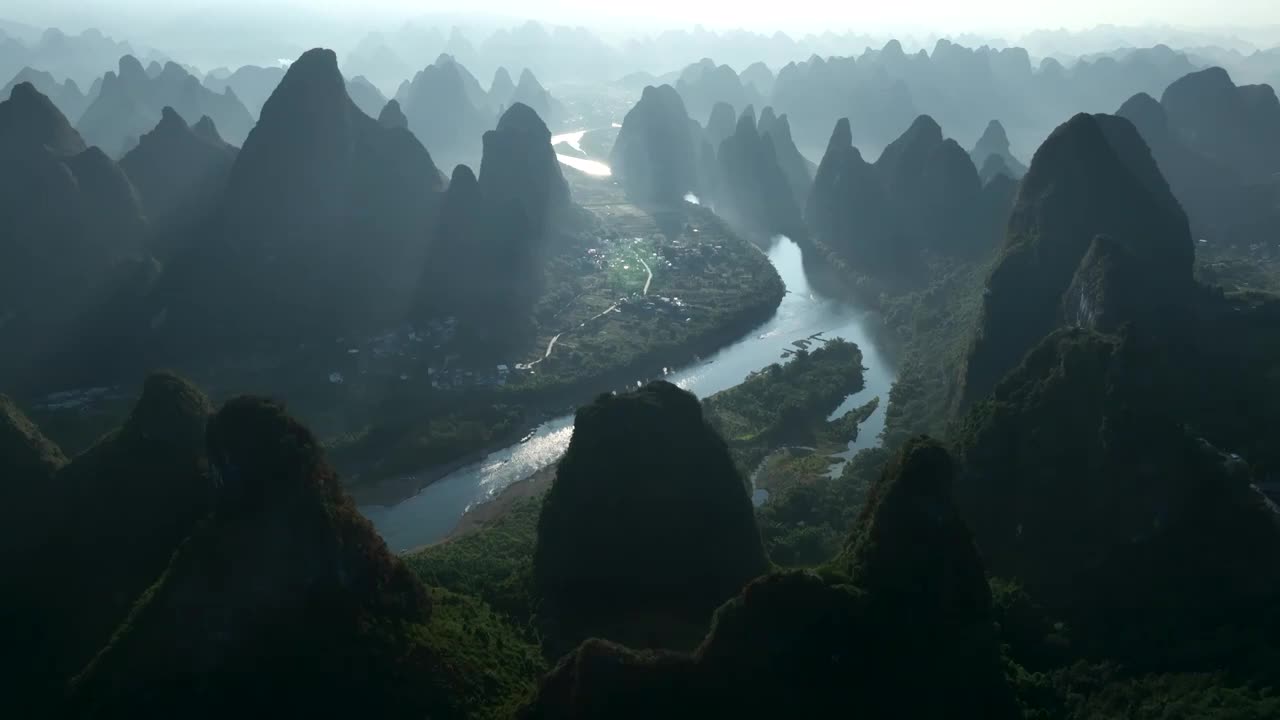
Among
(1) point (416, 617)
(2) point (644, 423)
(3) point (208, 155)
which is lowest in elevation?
(1) point (416, 617)

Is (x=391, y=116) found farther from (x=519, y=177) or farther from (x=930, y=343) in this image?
(x=930, y=343)

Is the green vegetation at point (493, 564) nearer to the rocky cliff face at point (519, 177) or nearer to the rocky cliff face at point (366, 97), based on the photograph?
the rocky cliff face at point (519, 177)

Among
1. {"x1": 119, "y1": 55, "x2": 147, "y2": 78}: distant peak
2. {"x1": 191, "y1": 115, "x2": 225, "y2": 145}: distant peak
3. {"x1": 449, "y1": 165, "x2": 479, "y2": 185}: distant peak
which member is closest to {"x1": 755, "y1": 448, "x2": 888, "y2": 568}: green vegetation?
{"x1": 449, "y1": 165, "x2": 479, "y2": 185}: distant peak

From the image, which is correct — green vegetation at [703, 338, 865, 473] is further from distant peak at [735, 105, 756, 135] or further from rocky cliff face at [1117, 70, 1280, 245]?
distant peak at [735, 105, 756, 135]

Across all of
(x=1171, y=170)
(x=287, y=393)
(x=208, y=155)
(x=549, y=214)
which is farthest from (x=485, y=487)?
(x=1171, y=170)

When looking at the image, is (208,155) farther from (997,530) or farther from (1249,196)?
(1249,196)

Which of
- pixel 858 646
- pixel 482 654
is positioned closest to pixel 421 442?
pixel 482 654

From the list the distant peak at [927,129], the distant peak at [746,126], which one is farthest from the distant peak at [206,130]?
the distant peak at [927,129]
